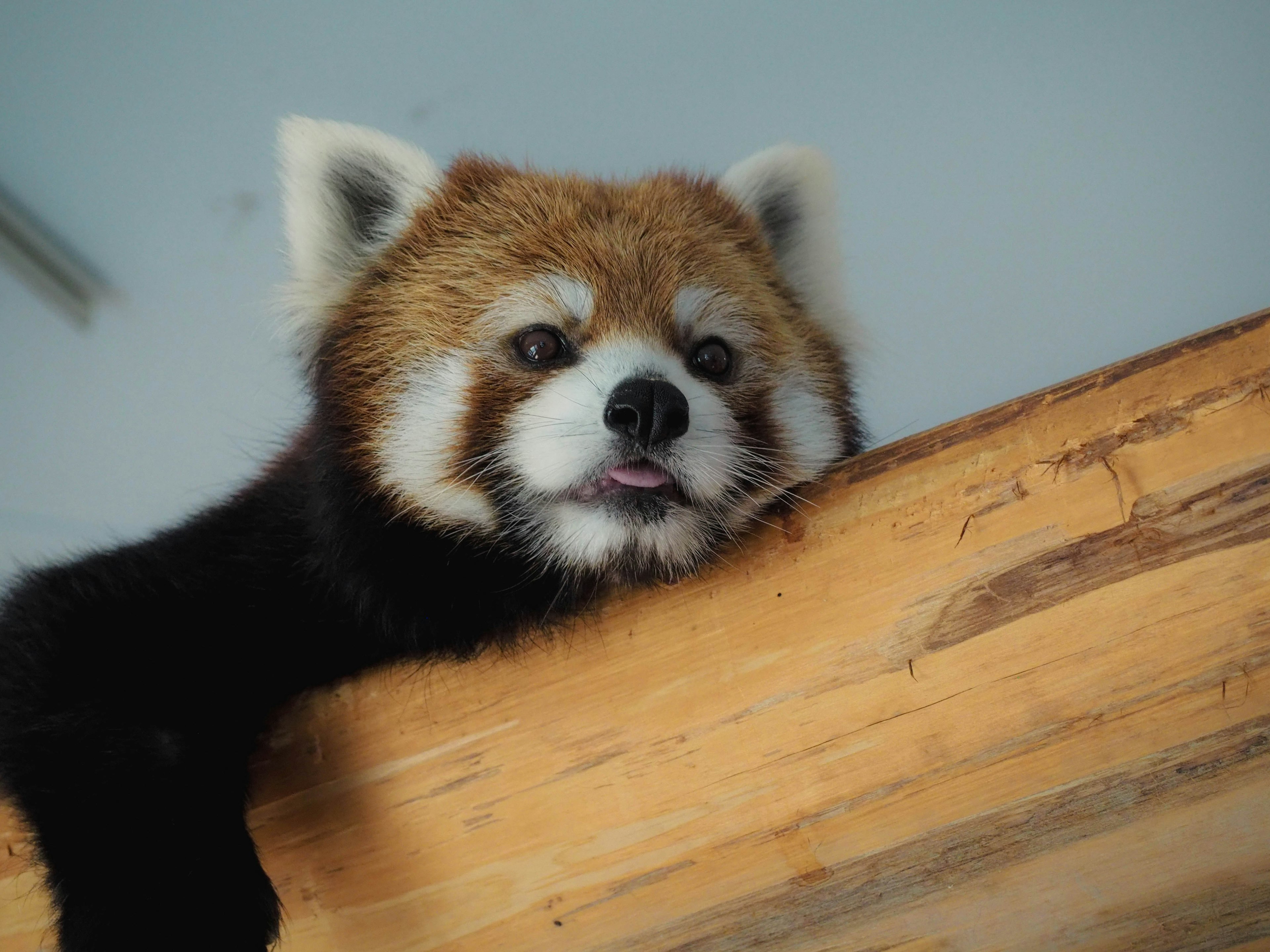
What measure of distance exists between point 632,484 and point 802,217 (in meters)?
1.07

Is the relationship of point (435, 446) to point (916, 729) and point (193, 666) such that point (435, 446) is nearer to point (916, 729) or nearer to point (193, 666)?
point (193, 666)

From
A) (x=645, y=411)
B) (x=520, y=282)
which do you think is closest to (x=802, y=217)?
(x=520, y=282)

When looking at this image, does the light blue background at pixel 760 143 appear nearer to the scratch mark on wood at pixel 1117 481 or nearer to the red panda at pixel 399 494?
the red panda at pixel 399 494

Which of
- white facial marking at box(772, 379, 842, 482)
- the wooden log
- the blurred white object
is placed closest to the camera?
the wooden log

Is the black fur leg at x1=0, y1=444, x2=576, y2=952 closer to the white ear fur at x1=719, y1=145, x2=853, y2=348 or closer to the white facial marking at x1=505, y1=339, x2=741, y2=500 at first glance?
the white facial marking at x1=505, y1=339, x2=741, y2=500

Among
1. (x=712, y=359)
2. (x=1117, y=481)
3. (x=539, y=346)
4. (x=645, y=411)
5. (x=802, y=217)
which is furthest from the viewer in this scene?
(x=802, y=217)

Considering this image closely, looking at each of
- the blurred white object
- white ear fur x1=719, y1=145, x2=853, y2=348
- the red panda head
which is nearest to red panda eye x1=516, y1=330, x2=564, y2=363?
the red panda head

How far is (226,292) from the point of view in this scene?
123 inches

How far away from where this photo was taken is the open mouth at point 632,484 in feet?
5.47

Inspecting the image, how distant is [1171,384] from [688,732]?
0.91m

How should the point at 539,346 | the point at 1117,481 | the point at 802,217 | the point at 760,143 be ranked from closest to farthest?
the point at 1117,481, the point at 539,346, the point at 802,217, the point at 760,143

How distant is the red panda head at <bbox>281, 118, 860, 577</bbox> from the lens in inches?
66.7

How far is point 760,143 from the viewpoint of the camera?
9.71 feet

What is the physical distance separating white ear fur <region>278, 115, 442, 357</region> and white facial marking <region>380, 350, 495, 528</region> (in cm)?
32
